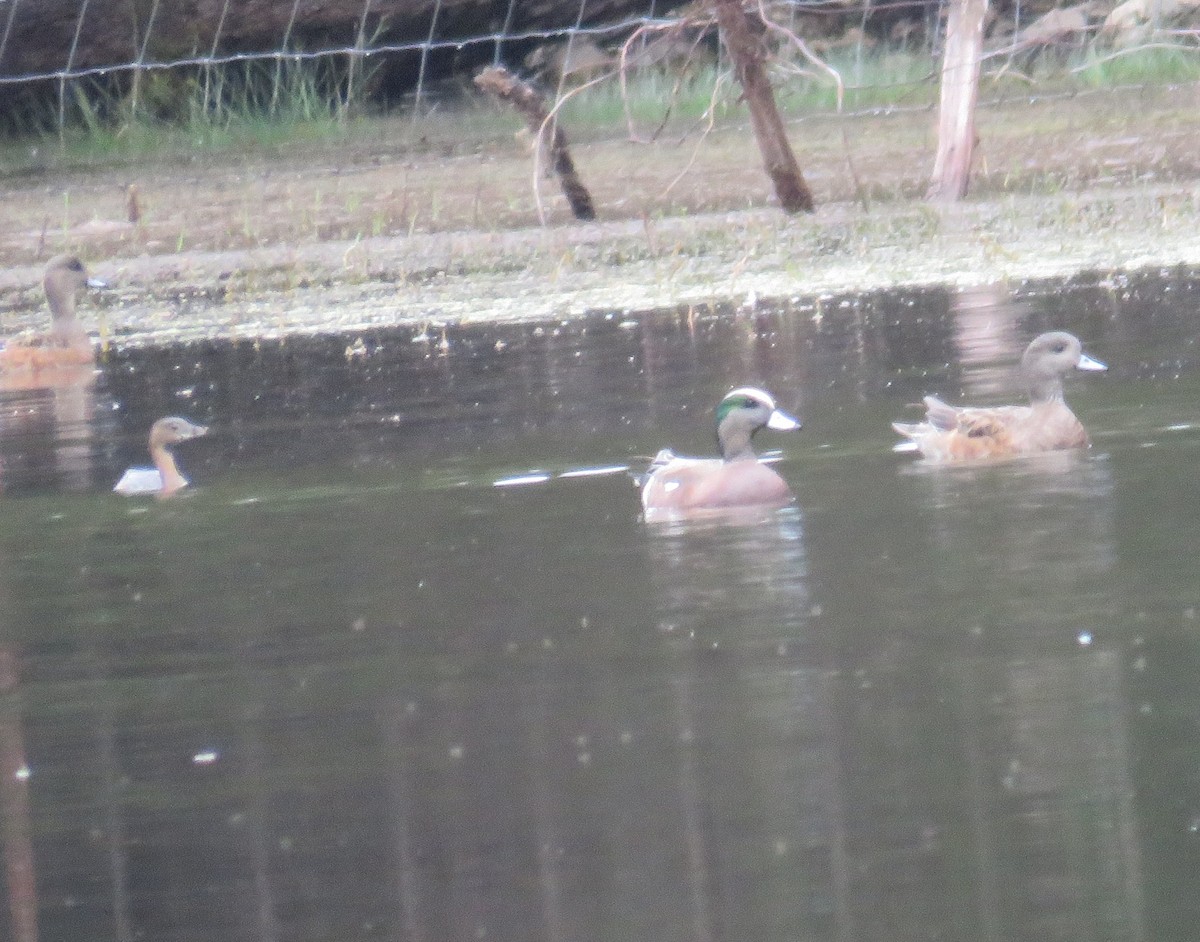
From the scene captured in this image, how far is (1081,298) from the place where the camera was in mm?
13406

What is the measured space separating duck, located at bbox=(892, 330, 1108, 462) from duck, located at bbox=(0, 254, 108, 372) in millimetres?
6297

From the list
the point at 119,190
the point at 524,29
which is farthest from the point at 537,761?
the point at 524,29

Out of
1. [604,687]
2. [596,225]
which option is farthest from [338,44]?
[604,687]

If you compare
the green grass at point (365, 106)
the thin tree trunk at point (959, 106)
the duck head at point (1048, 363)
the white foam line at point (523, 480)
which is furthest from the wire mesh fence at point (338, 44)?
the white foam line at point (523, 480)

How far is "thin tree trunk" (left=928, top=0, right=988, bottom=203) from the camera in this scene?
58.4 feet

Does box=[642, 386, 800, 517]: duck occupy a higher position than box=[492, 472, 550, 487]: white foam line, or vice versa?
box=[642, 386, 800, 517]: duck

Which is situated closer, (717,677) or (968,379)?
(717,677)

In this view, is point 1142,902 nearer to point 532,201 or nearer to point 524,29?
point 532,201

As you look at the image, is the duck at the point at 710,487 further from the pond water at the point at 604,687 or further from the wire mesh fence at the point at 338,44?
the wire mesh fence at the point at 338,44

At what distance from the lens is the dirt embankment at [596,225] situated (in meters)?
15.5

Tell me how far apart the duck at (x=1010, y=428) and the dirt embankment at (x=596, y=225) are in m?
5.69

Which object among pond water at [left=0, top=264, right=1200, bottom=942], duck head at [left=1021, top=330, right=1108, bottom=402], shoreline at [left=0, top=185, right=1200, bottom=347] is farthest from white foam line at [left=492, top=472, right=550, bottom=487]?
shoreline at [left=0, top=185, right=1200, bottom=347]

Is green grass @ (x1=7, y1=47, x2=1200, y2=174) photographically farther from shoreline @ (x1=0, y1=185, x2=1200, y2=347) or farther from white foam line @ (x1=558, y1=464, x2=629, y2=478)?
white foam line @ (x1=558, y1=464, x2=629, y2=478)

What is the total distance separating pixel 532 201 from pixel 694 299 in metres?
5.03
